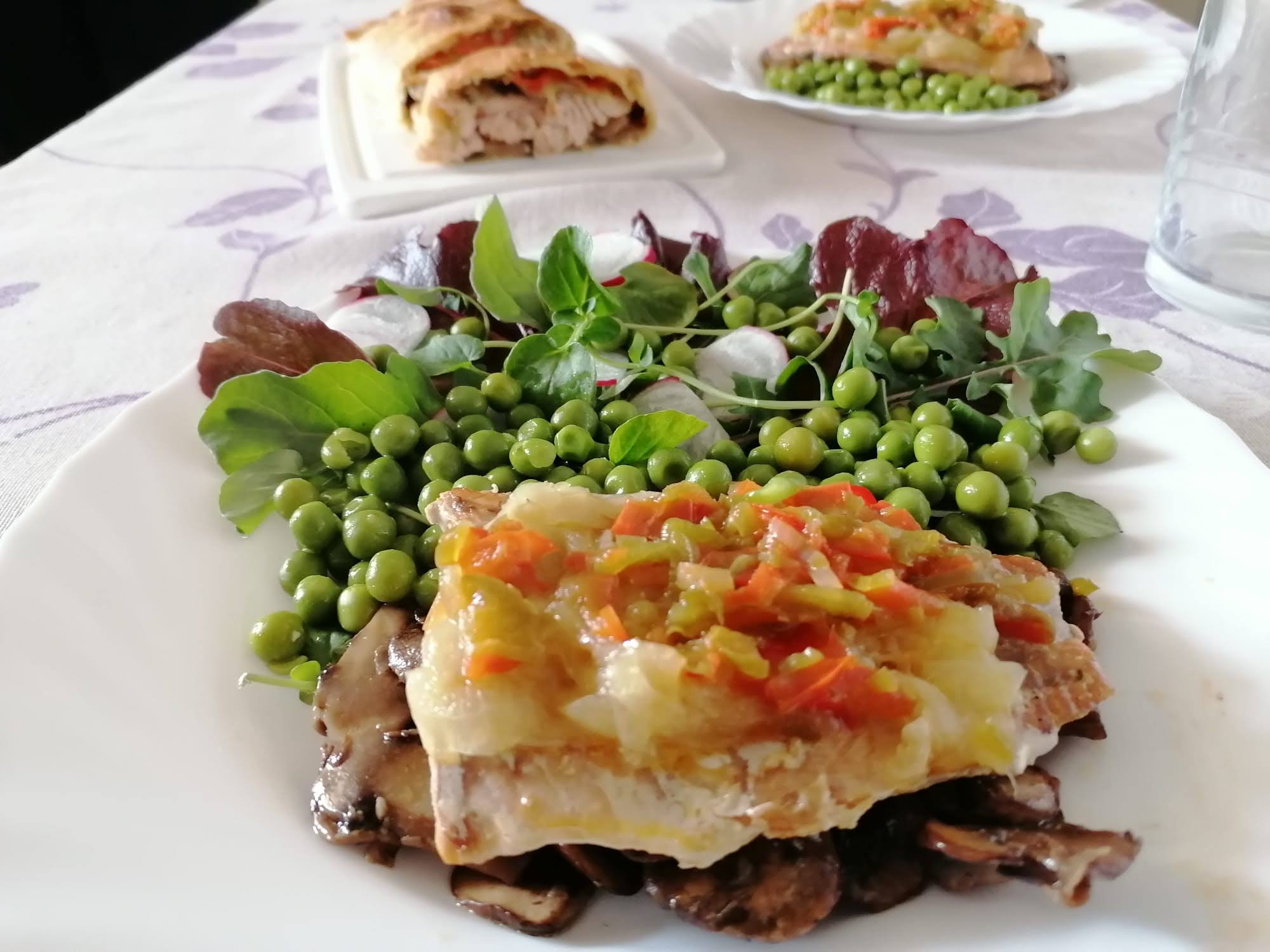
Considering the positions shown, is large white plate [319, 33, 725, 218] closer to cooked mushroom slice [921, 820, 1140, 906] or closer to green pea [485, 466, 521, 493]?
green pea [485, 466, 521, 493]

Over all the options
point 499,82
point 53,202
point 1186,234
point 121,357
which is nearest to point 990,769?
point 1186,234

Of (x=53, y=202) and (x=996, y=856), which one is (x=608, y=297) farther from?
(x=53, y=202)

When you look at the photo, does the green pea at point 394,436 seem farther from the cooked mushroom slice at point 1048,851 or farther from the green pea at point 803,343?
the cooked mushroom slice at point 1048,851

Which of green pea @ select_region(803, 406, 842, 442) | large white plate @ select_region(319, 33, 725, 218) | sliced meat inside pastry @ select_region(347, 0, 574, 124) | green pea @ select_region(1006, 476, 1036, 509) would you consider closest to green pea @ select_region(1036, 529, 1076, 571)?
green pea @ select_region(1006, 476, 1036, 509)

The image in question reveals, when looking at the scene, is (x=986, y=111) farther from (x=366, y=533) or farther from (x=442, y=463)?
(x=366, y=533)

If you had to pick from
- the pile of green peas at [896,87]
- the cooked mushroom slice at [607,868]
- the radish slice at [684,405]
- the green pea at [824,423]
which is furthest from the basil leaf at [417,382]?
the pile of green peas at [896,87]
